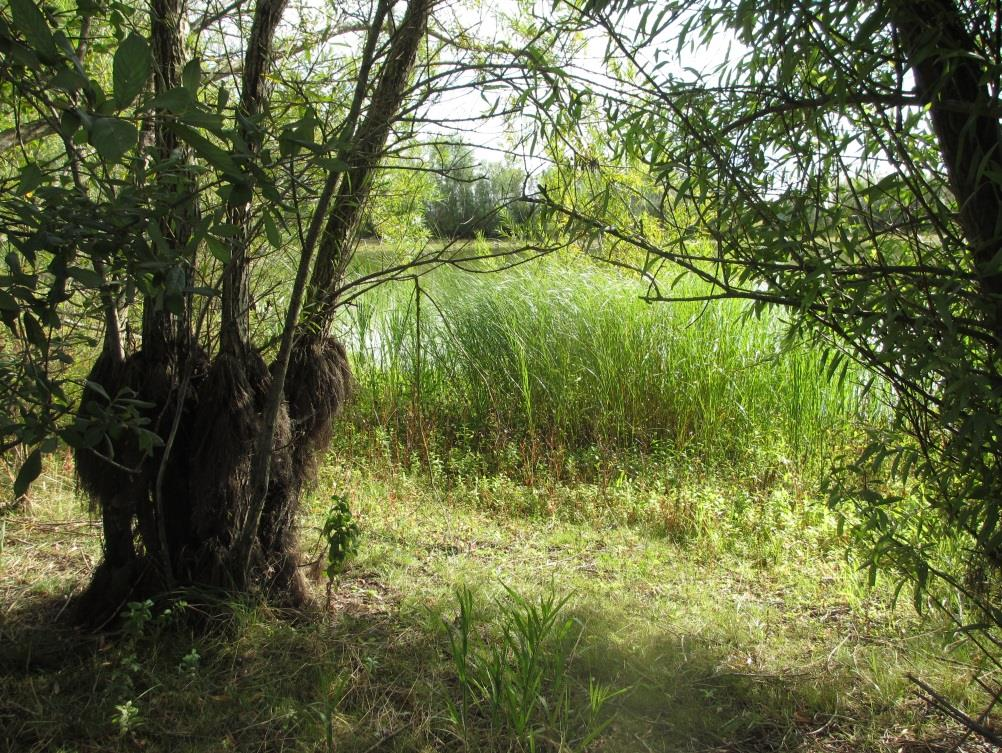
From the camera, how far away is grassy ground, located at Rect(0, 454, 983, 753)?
2.21 meters

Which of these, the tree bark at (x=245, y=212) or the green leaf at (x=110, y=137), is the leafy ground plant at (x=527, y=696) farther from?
the green leaf at (x=110, y=137)

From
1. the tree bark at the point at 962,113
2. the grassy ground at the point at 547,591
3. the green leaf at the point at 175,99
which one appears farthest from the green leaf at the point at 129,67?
the grassy ground at the point at 547,591

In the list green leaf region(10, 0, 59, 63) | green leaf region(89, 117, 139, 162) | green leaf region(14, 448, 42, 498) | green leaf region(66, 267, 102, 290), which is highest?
green leaf region(10, 0, 59, 63)

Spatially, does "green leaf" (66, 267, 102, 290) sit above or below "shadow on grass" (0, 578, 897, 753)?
above

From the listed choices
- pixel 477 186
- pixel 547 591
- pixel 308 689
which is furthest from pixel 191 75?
pixel 477 186

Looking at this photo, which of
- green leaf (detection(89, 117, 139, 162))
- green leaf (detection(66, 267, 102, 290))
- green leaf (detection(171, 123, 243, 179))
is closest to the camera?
green leaf (detection(89, 117, 139, 162))

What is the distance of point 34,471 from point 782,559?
304cm

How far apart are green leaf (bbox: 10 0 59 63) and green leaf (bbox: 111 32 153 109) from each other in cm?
13

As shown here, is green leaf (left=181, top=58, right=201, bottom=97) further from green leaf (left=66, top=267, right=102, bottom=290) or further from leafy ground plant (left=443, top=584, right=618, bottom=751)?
leafy ground plant (left=443, top=584, right=618, bottom=751)

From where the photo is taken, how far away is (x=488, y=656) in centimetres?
249

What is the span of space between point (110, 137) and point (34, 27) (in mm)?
234

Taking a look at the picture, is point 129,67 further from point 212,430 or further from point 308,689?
point 308,689

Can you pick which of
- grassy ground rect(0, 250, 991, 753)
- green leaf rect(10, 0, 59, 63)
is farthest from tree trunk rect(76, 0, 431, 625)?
green leaf rect(10, 0, 59, 63)

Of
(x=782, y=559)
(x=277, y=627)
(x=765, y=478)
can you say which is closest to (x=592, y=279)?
(x=765, y=478)
